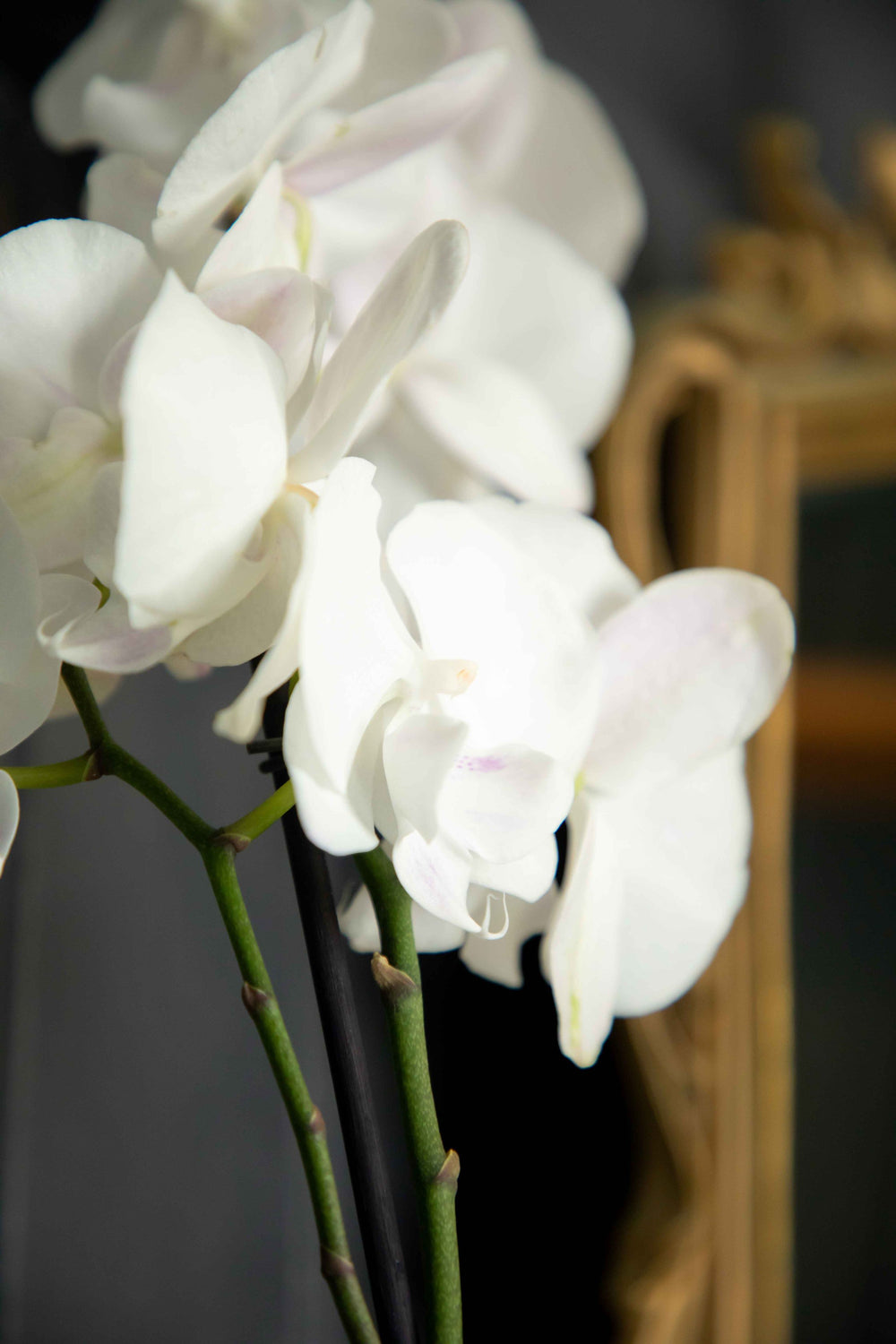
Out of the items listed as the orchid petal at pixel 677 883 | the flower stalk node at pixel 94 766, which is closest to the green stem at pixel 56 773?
the flower stalk node at pixel 94 766

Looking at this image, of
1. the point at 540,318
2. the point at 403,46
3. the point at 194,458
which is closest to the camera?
the point at 194,458

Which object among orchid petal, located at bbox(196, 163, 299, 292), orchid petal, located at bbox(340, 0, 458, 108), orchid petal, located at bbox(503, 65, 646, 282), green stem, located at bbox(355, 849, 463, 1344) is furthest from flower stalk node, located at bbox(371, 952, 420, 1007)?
orchid petal, located at bbox(503, 65, 646, 282)

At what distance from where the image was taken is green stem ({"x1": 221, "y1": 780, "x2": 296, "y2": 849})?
156mm

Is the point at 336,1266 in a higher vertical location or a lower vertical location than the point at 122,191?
lower

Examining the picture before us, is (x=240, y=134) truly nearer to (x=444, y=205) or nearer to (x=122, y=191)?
(x=122, y=191)

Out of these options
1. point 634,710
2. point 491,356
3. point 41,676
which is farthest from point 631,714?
point 491,356

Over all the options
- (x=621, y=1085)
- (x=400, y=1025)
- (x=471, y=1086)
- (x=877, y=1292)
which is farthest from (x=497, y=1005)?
(x=877, y=1292)

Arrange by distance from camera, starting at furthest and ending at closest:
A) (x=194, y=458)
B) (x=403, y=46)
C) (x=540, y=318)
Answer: (x=540, y=318)
(x=403, y=46)
(x=194, y=458)

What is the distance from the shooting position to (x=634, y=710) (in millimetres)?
197

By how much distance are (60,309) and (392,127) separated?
0.09m

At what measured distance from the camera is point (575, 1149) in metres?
0.69

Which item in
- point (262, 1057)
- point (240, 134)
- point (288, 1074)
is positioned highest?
point (240, 134)

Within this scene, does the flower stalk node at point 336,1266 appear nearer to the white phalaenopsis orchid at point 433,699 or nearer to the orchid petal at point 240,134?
the white phalaenopsis orchid at point 433,699

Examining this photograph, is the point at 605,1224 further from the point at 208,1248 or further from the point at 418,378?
the point at 418,378
